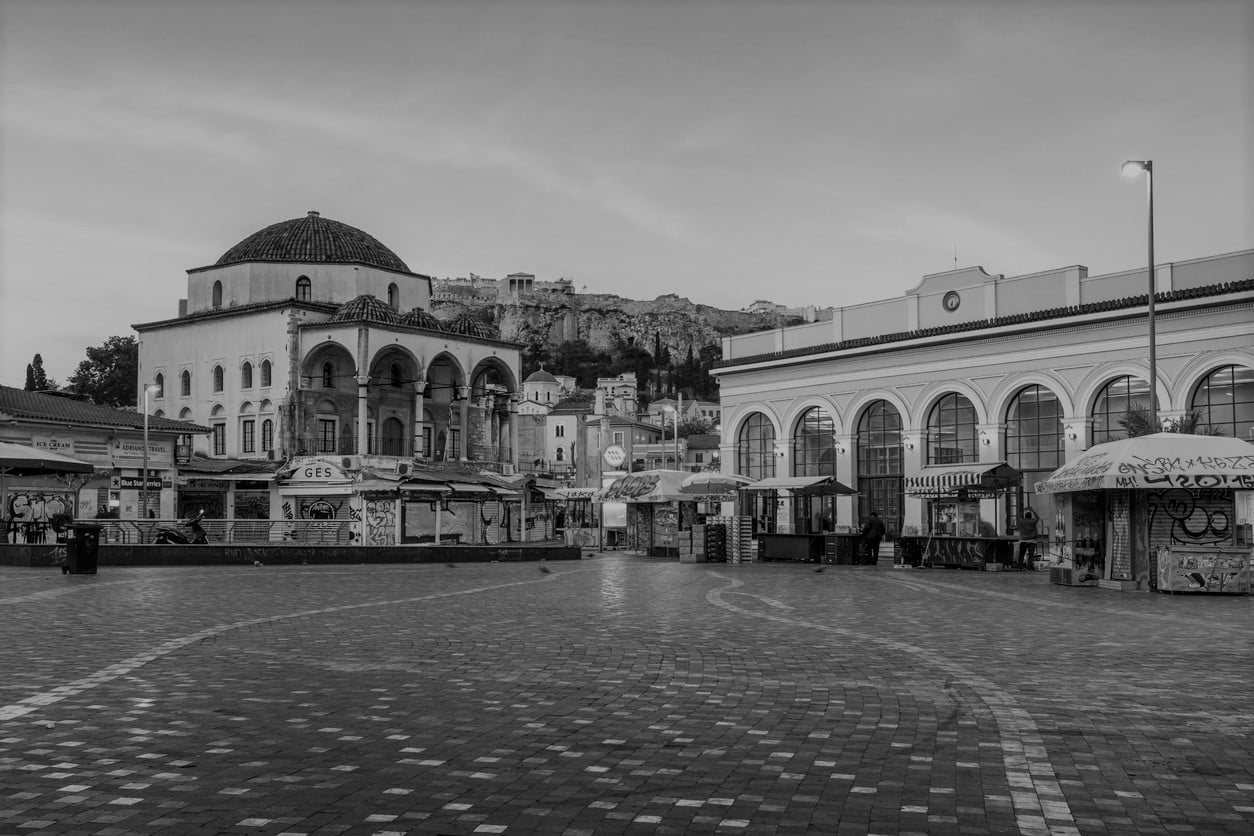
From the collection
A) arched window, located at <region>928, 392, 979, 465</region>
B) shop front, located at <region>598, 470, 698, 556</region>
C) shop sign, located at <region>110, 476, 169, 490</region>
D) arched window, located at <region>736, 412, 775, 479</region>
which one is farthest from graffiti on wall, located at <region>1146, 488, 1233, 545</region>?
shop sign, located at <region>110, 476, 169, 490</region>

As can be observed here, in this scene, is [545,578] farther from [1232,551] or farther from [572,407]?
[572,407]

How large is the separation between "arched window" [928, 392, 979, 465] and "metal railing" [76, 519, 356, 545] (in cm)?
1966

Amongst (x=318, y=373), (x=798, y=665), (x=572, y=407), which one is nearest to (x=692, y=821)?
(x=798, y=665)

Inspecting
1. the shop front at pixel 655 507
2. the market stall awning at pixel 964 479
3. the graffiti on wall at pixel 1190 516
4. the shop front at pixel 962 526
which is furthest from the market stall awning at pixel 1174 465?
the shop front at pixel 655 507

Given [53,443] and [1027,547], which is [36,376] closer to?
[53,443]

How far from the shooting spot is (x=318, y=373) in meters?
58.8

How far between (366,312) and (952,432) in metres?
29.0

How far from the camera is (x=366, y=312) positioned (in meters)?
57.2

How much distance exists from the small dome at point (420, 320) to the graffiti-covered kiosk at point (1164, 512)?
41.8 m

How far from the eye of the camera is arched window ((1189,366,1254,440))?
33031mm

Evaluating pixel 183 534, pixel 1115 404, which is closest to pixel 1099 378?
pixel 1115 404

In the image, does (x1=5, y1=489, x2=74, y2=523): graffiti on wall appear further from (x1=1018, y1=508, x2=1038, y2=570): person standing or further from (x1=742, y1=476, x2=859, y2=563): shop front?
(x1=1018, y1=508, x2=1038, y2=570): person standing

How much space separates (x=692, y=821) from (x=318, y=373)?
183 feet

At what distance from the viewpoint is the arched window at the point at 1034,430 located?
3782 cm
